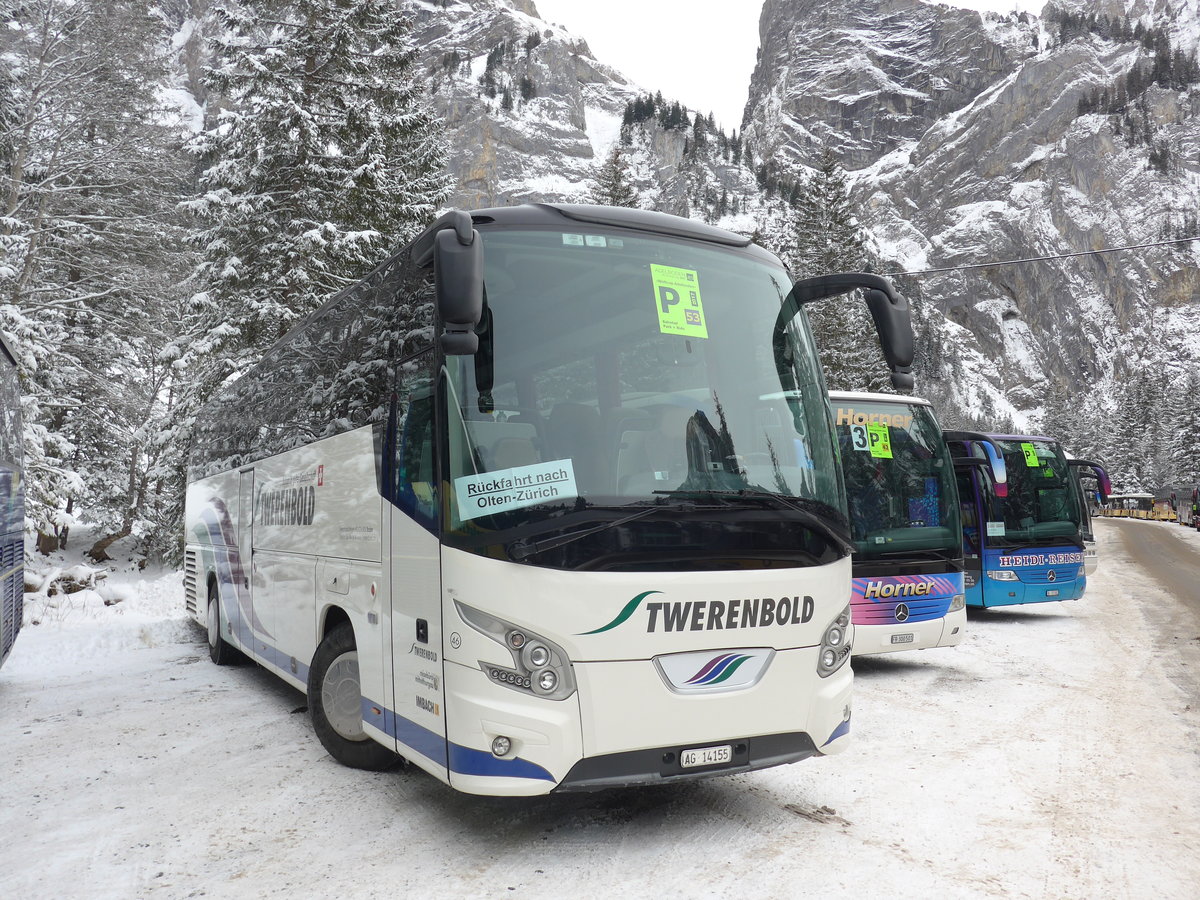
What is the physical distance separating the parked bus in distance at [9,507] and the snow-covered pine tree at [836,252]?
33.9 m

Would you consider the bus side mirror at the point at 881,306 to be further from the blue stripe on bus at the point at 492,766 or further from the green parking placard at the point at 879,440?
the green parking placard at the point at 879,440

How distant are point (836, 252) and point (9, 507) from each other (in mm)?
37417

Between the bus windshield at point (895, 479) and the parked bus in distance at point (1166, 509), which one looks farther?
the parked bus in distance at point (1166, 509)

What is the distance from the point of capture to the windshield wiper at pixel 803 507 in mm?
4328

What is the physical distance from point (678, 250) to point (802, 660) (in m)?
2.22

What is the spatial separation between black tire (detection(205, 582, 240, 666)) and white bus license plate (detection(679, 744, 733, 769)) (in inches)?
275

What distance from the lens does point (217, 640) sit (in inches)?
397

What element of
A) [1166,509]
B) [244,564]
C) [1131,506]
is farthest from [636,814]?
[1131,506]

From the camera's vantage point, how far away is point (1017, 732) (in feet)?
22.0

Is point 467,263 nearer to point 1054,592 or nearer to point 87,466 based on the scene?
point 1054,592

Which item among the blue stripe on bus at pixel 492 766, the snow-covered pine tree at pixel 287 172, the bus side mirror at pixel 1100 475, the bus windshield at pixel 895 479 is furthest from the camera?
the snow-covered pine tree at pixel 287 172

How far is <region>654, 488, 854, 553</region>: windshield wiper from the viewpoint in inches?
170

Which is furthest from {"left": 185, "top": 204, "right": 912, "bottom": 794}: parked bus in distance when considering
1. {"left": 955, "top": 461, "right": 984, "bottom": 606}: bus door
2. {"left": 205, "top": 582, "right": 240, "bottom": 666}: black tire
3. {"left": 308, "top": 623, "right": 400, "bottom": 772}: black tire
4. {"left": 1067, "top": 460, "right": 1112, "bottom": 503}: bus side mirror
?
{"left": 1067, "top": 460, "right": 1112, "bottom": 503}: bus side mirror

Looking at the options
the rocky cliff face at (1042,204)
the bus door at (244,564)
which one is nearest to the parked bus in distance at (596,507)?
the bus door at (244,564)
